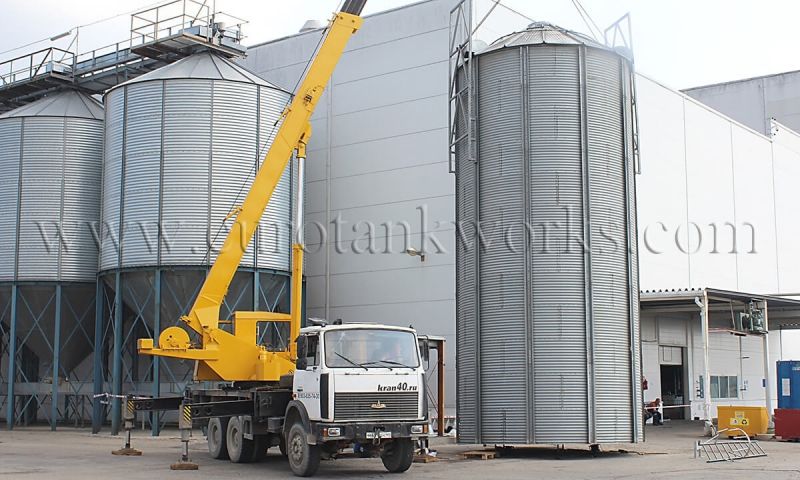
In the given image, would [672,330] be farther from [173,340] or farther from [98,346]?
[173,340]

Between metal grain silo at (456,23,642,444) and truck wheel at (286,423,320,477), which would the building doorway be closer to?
metal grain silo at (456,23,642,444)

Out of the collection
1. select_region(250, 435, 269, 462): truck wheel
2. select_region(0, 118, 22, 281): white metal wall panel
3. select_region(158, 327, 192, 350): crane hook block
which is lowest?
select_region(250, 435, 269, 462): truck wheel

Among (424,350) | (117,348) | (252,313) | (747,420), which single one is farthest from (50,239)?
(747,420)

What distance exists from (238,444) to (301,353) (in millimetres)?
3519

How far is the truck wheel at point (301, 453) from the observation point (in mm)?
17375

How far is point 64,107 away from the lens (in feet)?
114

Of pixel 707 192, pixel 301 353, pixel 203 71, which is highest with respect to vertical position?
pixel 203 71

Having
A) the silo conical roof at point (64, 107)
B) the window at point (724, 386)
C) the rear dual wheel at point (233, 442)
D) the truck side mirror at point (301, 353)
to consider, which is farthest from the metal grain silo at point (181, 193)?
the window at point (724, 386)

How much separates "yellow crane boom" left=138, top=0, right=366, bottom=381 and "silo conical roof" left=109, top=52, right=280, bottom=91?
8.13m

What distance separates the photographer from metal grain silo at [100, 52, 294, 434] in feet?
97.1

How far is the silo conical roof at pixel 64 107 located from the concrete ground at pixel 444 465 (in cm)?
1325

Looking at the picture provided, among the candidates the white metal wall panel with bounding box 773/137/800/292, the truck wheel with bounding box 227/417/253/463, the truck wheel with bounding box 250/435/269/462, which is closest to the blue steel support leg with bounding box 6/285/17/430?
the truck wheel with bounding box 227/417/253/463

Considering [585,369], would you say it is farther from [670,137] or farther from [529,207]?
[670,137]

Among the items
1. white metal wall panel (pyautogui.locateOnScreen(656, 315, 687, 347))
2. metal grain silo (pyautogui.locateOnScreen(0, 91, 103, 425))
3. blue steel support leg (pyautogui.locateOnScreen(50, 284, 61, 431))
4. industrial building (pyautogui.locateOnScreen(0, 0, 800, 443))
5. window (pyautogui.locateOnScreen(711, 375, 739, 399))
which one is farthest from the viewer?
window (pyautogui.locateOnScreen(711, 375, 739, 399))
